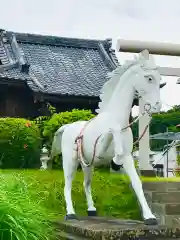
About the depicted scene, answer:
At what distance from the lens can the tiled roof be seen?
48.0 feet

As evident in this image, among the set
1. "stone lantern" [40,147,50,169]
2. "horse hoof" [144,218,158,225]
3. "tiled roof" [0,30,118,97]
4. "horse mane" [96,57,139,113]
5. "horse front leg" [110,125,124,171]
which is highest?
"tiled roof" [0,30,118,97]

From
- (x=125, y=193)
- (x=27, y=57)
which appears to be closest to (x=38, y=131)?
A: (x=125, y=193)

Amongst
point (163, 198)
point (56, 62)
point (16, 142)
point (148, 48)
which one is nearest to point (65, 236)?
point (163, 198)

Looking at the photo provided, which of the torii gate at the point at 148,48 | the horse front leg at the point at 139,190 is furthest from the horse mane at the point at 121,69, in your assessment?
the torii gate at the point at 148,48

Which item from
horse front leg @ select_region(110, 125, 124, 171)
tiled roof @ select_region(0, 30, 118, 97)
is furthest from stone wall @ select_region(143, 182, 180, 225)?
tiled roof @ select_region(0, 30, 118, 97)

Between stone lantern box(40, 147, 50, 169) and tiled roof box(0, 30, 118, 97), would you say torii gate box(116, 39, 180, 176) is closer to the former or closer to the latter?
stone lantern box(40, 147, 50, 169)

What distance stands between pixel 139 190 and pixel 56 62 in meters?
12.4

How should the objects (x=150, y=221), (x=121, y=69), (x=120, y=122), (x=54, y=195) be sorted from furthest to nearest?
(x=54, y=195) < (x=121, y=69) < (x=120, y=122) < (x=150, y=221)

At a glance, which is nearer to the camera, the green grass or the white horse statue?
the green grass

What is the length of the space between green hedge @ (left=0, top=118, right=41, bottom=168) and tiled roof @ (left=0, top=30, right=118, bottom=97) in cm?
383

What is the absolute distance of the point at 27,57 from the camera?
668 inches

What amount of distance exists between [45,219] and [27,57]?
1267 centimetres

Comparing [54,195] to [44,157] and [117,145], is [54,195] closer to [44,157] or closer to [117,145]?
[117,145]

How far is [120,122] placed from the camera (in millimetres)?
5258
